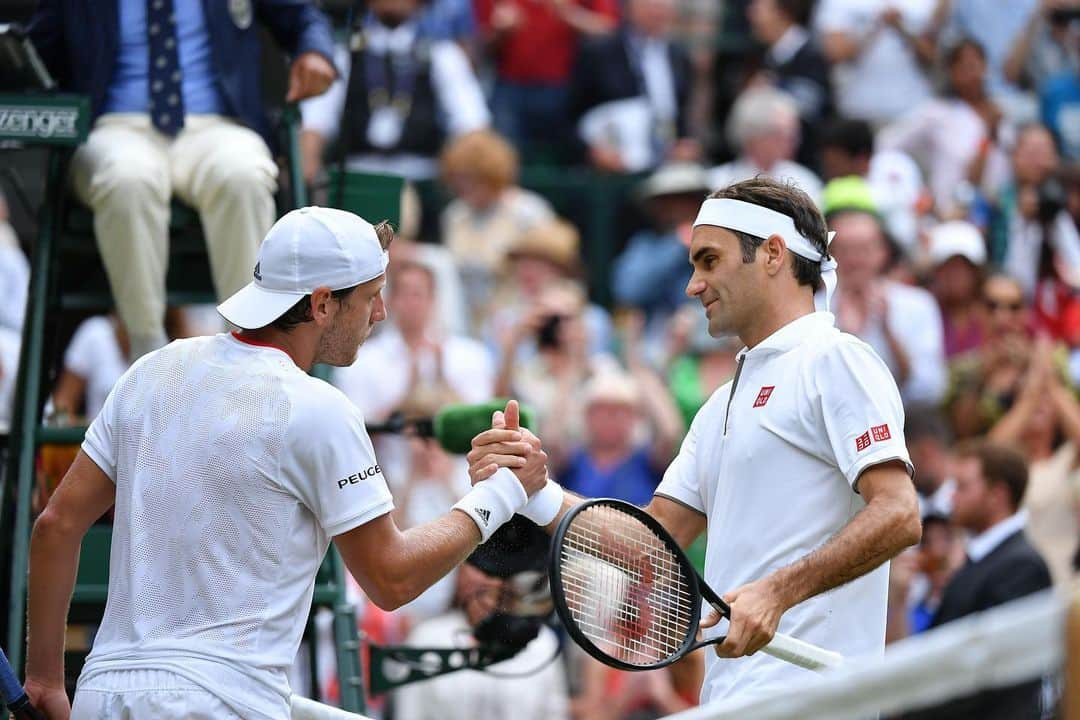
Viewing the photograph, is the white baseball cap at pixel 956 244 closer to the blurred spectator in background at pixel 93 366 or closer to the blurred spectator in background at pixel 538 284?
the blurred spectator in background at pixel 538 284

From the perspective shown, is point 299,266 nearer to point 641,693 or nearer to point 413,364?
point 641,693

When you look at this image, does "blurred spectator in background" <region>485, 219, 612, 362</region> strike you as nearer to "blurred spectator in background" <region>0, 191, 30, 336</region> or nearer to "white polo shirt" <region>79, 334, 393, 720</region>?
"blurred spectator in background" <region>0, 191, 30, 336</region>

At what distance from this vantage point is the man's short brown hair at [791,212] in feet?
16.5

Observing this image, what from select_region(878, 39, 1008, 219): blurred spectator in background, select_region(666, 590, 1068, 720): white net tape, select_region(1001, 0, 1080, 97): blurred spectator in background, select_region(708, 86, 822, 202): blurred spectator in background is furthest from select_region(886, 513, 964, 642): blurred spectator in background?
select_region(666, 590, 1068, 720): white net tape

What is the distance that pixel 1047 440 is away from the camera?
384 inches

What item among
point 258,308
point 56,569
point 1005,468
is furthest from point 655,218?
point 56,569

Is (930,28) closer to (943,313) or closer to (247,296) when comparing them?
(943,313)

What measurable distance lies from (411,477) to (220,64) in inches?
125

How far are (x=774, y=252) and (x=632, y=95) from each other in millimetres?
7804

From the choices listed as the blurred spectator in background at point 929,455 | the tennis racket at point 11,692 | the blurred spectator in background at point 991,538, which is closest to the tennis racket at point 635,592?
the tennis racket at point 11,692

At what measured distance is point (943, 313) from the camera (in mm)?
10844

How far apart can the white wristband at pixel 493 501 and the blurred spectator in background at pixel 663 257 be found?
6281 millimetres

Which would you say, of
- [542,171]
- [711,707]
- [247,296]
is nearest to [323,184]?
[247,296]

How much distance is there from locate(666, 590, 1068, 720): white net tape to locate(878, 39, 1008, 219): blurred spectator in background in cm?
919
